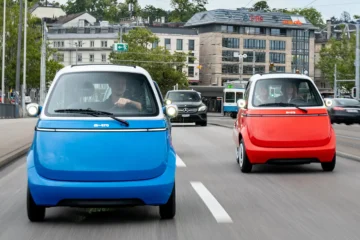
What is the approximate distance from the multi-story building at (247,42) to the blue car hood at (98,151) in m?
132

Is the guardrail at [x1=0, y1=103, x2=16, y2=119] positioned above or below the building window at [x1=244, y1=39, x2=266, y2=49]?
below

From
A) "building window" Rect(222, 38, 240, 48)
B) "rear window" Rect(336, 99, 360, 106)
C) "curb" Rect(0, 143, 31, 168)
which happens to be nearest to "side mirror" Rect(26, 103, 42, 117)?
"curb" Rect(0, 143, 31, 168)

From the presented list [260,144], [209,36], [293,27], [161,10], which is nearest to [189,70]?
[209,36]

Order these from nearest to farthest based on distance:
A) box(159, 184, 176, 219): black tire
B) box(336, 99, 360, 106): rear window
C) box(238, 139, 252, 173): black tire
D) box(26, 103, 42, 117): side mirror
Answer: box(159, 184, 176, 219): black tire → box(26, 103, 42, 117): side mirror → box(238, 139, 252, 173): black tire → box(336, 99, 360, 106): rear window

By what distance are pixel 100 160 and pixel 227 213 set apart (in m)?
1.69

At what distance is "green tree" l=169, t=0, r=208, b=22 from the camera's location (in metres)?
172

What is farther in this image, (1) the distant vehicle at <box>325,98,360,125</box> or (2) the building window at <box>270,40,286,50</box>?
(2) the building window at <box>270,40,286,50</box>

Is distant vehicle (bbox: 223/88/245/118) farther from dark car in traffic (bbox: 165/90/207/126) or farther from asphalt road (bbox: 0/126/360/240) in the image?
asphalt road (bbox: 0/126/360/240)

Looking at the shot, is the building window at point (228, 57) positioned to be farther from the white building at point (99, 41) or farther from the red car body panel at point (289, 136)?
the red car body panel at point (289, 136)

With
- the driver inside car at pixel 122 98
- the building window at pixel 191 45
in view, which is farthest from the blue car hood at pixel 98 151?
the building window at pixel 191 45

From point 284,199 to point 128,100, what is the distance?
2.76 meters

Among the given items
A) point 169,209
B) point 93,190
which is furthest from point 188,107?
point 93,190

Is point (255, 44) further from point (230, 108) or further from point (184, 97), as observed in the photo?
point (184, 97)

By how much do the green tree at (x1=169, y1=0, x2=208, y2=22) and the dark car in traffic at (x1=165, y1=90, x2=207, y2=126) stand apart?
135 m
